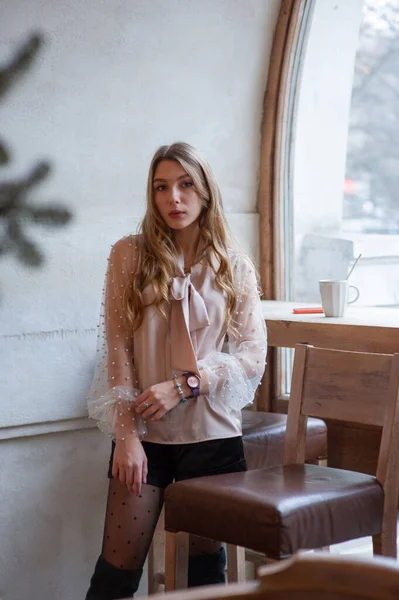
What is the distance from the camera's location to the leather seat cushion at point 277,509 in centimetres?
181

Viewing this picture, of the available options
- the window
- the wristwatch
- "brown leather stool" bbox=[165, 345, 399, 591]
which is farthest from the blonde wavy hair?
the window

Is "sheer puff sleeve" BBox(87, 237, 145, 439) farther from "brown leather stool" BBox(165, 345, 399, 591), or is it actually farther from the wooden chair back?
the wooden chair back

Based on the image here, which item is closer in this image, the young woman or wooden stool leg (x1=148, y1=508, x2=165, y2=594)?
the young woman

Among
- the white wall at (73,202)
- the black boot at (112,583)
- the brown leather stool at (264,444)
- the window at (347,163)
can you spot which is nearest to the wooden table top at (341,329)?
the brown leather stool at (264,444)

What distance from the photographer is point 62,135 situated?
2.75 m

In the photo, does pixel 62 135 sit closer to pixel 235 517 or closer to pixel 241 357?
pixel 241 357

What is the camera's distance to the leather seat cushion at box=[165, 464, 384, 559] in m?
1.81

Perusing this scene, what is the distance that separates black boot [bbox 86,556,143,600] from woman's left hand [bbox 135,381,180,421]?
361 mm

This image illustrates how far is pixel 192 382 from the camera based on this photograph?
2.09 metres

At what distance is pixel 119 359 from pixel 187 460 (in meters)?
0.29

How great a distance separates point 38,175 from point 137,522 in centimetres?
114

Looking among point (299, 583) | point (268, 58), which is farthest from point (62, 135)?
point (299, 583)

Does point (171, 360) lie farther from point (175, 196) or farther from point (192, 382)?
point (175, 196)

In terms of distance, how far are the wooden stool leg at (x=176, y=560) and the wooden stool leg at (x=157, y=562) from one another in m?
0.59
